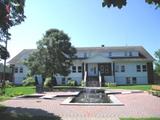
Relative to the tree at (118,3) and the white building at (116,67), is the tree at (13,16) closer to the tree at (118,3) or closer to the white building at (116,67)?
the tree at (118,3)

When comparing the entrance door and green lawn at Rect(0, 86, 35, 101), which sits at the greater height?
the entrance door

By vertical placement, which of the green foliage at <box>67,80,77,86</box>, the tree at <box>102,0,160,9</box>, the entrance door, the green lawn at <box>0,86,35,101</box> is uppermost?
the entrance door

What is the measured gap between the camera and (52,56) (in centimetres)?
4631

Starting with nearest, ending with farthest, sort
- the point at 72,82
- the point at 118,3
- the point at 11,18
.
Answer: the point at 118,3
the point at 11,18
the point at 72,82

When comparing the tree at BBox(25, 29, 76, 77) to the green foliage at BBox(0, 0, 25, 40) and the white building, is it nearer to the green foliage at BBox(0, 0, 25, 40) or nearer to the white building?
the white building

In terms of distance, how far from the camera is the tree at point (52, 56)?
45656mm

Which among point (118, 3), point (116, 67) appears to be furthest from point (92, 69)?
point (118, 3)

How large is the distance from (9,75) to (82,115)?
65000 millimetres

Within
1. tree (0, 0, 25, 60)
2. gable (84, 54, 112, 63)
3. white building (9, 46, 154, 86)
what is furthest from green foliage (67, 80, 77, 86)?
tree (0, 0, 25, 60)

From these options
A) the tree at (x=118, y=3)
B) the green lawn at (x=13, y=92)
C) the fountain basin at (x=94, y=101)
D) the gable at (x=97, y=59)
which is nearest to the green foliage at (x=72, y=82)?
the gable at (x=97, y=59)

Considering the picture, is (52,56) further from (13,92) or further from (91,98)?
(91,98)

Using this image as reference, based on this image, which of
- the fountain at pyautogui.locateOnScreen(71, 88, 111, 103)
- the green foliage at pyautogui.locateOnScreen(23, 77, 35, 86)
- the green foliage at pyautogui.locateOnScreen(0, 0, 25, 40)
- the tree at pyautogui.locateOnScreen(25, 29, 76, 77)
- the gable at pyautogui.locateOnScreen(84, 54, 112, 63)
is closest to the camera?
the green foliage at pyautogui.locateOnScreen(0, 0, 25, 40)

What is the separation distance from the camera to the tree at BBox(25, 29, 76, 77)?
150 ft

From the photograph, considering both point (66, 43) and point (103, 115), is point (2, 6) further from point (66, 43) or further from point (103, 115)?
point (66, 43)
